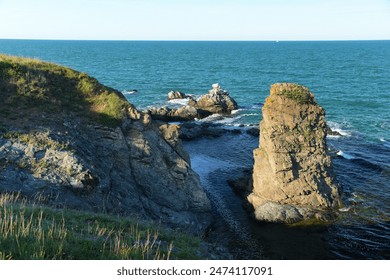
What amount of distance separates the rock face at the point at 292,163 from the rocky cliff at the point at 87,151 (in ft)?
25.3

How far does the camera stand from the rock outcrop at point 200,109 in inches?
2862

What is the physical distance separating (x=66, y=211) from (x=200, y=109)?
204ft

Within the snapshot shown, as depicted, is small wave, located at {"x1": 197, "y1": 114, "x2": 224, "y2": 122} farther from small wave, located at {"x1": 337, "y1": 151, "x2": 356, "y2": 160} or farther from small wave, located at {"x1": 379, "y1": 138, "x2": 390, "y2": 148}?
small wave, located at {"x1": 379, "y1": 138, "x2": 390, "y2": 148}

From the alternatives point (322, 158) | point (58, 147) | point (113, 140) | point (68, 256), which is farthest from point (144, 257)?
point (322, 158)

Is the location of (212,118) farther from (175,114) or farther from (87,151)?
(87,151)

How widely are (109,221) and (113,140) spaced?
13528 mm

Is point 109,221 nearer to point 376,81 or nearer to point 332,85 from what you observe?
point 332,85

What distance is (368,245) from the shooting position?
29.6 metres

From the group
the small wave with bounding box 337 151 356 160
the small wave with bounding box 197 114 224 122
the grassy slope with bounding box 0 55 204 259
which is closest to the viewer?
the grassy slope with bounding box 0 55 204 259

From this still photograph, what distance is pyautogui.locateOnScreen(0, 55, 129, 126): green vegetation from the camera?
27.1m

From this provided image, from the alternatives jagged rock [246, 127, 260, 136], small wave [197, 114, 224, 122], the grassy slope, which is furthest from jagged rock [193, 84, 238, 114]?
the grassy slope

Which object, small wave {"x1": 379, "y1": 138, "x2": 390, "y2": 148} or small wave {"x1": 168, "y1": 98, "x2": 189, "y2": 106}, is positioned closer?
small wave {"x1": 379, "y1": 138, "x2": 390, "y2": 148}

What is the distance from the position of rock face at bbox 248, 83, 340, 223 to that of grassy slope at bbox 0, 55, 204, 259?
16579 mm

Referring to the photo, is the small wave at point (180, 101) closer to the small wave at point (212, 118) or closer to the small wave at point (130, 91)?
the small wave at point (212, 118)
